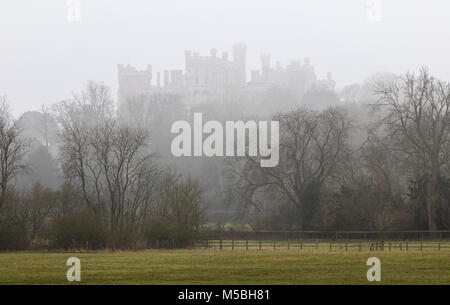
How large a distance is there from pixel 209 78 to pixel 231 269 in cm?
13228

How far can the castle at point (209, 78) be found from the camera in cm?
15512

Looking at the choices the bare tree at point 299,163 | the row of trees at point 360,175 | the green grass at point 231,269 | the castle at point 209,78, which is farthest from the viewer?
the castle at point 209,78

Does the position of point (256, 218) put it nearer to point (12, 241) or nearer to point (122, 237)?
point (122, 237)

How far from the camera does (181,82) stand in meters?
167

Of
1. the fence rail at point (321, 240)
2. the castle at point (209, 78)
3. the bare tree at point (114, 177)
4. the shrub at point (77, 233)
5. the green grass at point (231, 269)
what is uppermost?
the castle at point (209, 78)

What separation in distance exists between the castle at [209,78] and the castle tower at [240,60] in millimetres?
331

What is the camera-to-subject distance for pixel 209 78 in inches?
6284

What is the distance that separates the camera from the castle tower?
566 ft

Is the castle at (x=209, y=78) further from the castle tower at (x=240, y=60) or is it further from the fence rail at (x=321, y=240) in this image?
the fence rail at (x=321, y=240)

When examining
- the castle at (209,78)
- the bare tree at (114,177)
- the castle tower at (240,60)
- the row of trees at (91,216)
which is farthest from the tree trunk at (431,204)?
the castle tower at (240,60)

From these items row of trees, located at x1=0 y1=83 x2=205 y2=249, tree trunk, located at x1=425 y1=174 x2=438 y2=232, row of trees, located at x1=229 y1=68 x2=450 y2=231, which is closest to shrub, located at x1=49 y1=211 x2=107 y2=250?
row of trees, located at x1=0 y1=83 x2=205 y2=249

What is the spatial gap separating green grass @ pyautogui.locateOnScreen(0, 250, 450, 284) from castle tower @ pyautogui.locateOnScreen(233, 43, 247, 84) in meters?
137

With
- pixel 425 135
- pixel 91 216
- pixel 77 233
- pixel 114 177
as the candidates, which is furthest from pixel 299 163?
pixel 77 233

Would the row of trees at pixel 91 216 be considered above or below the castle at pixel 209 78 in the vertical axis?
below
